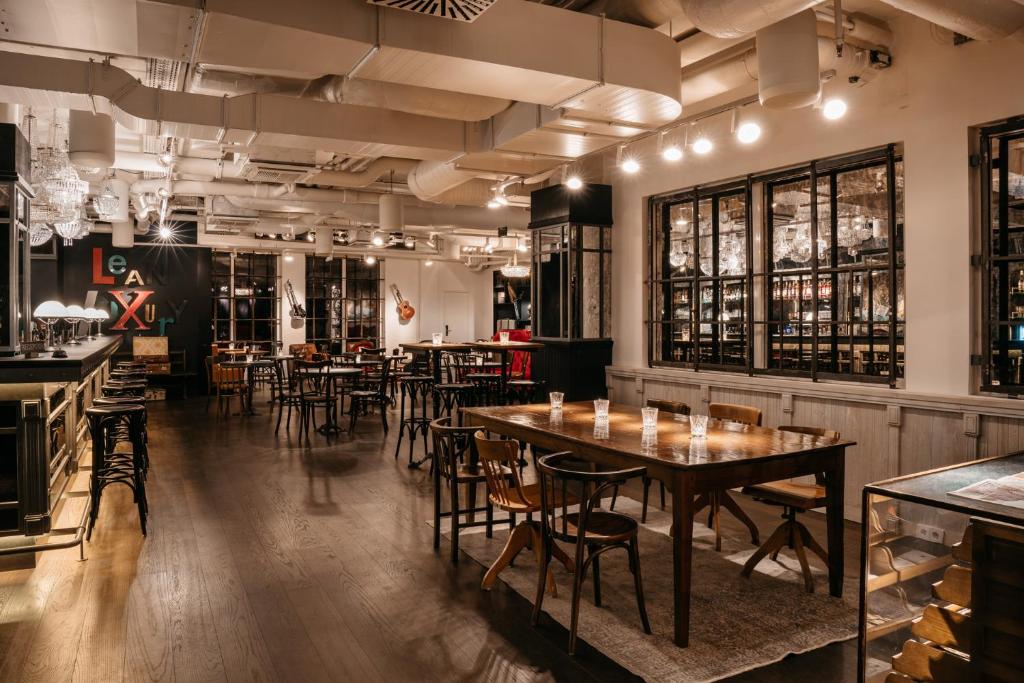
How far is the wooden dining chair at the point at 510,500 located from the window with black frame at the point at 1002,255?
10.2ft

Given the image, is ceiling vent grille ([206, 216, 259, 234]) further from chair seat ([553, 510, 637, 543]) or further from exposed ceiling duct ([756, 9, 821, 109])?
chair seat ([553, 510, 637, 543])

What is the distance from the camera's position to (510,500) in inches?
151

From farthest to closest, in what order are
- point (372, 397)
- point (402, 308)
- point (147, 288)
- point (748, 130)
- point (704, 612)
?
point (402, 308) < point (147, 288) < point (372, 397) < point (748, 130) < point (704, 612)

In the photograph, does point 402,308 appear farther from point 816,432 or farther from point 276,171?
point 816,432

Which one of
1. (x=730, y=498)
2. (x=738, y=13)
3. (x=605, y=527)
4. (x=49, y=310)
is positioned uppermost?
(x=738, y=13)

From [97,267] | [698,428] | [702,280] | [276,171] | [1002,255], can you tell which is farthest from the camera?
[97,267]

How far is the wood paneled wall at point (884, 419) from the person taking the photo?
4473mm

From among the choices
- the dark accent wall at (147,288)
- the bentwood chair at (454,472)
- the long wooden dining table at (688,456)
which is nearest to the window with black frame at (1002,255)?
the long wooden dining table at (688,456)

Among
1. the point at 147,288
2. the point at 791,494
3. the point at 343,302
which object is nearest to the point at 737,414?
the point at 791,494

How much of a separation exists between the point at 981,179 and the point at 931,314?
0.92m

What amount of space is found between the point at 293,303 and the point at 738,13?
546 inches

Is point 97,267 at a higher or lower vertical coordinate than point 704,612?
higher

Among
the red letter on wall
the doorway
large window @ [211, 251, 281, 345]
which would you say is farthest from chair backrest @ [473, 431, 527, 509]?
the doorway

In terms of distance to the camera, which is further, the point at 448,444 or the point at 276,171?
the point at 276,171
